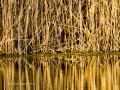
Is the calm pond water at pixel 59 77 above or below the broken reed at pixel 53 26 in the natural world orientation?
below

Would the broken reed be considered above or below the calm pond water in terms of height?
above

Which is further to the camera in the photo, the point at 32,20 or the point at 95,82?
the point at 32,20

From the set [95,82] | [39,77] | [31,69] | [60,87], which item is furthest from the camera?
[31,69]

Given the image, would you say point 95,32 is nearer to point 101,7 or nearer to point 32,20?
point 101,7

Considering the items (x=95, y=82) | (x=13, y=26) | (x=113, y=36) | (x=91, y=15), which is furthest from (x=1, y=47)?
(x=95, y=82)

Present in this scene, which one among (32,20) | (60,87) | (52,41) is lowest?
(60,87)

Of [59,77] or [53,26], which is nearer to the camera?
A: [59,77]

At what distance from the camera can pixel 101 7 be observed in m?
8.93

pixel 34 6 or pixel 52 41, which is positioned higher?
pixel 34 6

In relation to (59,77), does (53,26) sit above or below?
above

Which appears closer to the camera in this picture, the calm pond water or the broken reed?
the calm pond water

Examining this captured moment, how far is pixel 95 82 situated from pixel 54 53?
418 centimetres

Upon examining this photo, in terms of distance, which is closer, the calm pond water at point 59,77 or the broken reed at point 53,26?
the calm pond water at point 59,77

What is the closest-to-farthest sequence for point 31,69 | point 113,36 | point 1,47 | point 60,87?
point 60,87
point 31,69
point 1,47
point 113,36
